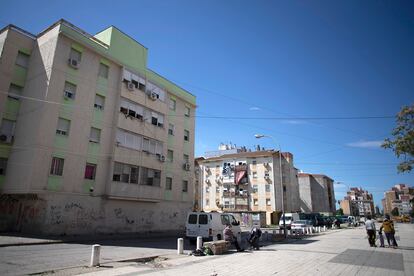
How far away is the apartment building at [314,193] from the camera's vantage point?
8547 cm

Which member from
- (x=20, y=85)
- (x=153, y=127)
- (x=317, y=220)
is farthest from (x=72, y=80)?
(x=317, y=220)

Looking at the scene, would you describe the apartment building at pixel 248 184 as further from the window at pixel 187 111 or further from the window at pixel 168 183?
the window at pixel 168 183

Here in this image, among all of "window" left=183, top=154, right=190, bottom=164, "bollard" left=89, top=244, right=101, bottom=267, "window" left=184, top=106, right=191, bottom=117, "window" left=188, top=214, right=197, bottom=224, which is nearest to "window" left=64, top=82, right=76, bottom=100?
"window" left=188, top=214, right=197, bottom=224

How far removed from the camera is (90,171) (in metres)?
22.8

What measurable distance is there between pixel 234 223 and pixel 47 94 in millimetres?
16023

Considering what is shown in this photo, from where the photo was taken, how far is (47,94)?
2028cm

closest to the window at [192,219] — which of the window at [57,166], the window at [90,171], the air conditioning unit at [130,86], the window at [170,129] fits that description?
the window at [90,171]

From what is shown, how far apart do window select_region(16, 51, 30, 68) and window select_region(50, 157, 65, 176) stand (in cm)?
875

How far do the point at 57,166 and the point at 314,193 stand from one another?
83857 mm

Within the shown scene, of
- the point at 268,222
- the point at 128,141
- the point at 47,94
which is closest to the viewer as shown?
the point at 47,94

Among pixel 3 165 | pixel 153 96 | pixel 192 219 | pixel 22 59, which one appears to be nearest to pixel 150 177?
pixel 153 96

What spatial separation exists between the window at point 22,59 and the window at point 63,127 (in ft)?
20.5

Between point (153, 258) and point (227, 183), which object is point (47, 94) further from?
point (227, 183)

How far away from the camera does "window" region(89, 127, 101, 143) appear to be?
920 inches
